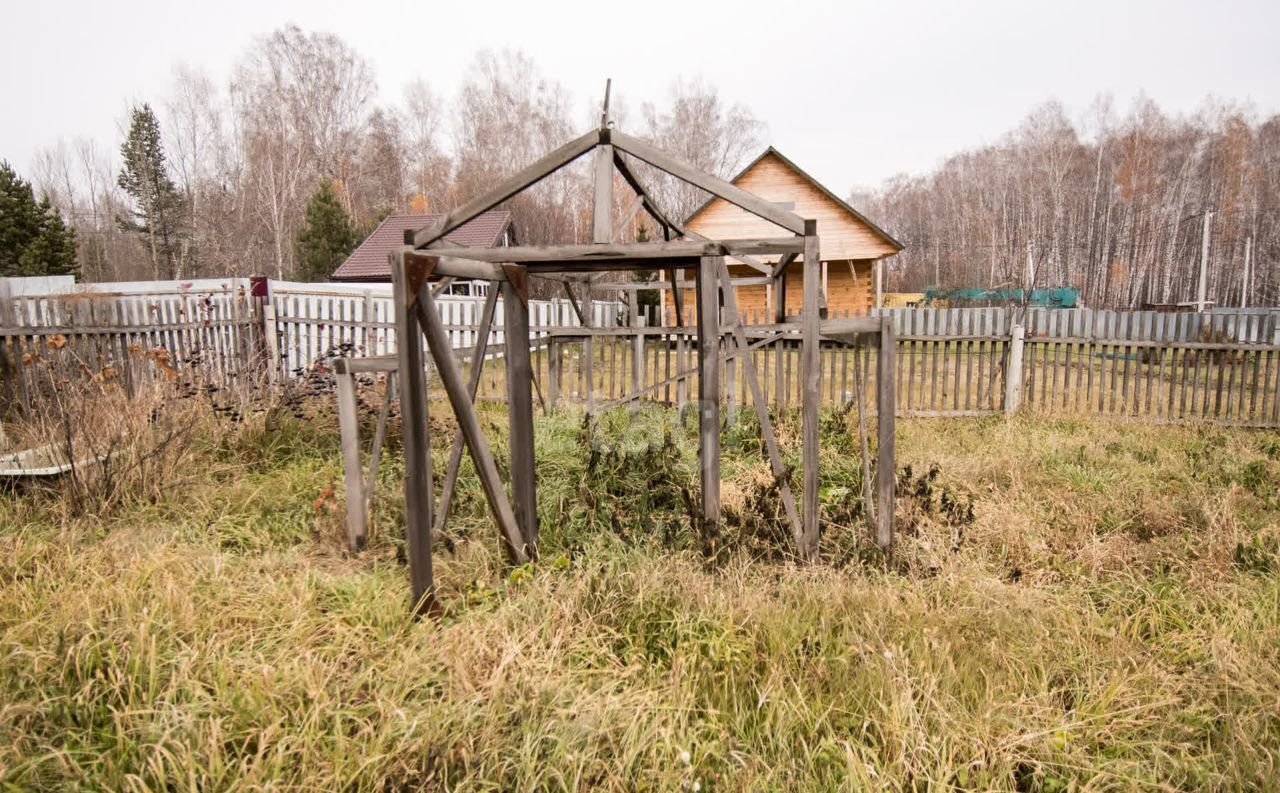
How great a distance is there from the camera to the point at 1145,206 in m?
32.7

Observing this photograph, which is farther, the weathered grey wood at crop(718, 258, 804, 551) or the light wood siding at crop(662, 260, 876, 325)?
the light wood siding at crop(662, 260, 876, 325)

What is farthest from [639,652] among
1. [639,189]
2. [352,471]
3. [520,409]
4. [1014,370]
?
[1014,370]

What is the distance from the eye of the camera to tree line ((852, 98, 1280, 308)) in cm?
3241

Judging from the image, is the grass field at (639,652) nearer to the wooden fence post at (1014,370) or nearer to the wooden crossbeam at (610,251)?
the wooden crossbeam at (610,251)

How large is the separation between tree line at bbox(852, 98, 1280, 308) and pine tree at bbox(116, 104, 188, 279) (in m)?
40.2

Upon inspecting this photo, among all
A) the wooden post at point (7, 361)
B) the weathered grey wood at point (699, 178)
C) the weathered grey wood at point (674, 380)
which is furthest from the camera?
the wooden post at point (7, 361)

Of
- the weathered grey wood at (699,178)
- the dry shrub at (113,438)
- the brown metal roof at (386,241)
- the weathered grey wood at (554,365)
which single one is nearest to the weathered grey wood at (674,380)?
the weathered grey wood at (554,365)

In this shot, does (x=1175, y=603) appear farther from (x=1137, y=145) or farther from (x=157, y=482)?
(x=1137, y=145)

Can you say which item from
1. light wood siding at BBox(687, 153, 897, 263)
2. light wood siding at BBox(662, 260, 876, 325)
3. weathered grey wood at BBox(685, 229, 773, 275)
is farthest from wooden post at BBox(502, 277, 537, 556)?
light wood siding at BBox(662, 260, 876, 325)

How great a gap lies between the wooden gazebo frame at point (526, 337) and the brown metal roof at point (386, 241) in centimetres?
2467

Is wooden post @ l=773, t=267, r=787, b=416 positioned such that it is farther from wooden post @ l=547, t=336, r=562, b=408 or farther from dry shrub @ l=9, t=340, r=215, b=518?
dry shrub @ l=9, t=340, r=215, b=518

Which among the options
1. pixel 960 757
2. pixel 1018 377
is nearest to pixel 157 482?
pixel 960 757

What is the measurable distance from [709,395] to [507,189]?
1.43 metres

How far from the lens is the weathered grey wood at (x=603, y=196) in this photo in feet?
10.6
